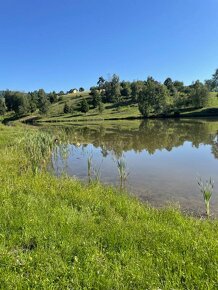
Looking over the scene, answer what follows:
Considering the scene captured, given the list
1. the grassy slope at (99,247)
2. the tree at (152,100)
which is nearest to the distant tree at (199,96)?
the tree at (152,100)

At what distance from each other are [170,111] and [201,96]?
36.6ft

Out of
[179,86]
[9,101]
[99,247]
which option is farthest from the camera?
[9,101]

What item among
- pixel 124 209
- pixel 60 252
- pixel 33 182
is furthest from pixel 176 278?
pixel 33 182

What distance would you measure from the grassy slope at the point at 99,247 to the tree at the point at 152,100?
332 feet

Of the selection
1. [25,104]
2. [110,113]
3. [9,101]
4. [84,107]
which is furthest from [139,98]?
[9,101]

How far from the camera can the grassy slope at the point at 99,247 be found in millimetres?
5602

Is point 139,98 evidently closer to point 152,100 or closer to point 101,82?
point 152,100

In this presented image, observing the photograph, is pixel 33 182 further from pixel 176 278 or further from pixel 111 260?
pixel 176 278

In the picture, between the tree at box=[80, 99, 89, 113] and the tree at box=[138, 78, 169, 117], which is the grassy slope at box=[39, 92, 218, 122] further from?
the tree at box=[138, 78, 169, 117]

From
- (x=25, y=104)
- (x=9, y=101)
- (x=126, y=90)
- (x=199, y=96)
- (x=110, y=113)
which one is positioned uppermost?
(x=126, y=90)

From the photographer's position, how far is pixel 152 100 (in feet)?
374

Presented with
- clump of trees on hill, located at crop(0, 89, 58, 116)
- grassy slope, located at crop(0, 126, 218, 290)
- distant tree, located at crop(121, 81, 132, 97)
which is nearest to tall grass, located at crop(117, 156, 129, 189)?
grassy slope, located at crop(0, 126, 218, 290)

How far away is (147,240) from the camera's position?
714cm

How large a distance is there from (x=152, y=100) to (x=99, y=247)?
360 ft
